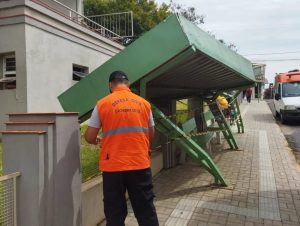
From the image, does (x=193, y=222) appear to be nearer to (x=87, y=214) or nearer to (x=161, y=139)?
(x=87, y=214)

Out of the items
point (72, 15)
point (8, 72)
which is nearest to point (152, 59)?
point (8, 72)

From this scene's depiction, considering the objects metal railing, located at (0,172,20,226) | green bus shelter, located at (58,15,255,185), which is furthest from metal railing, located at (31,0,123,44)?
metal railing, located at (0,172,20,226)

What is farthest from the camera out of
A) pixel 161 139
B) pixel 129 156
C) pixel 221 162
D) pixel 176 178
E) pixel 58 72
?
pixel 58 72

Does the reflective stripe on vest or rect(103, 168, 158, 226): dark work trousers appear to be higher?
the reflective stripe on vest

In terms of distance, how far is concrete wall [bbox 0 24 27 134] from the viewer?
412 inches

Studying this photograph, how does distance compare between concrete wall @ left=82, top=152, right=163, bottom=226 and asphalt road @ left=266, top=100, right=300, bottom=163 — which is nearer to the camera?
concrete wall @ left=82, top=152, right=163, bottom=226

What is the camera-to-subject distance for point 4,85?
11.2 meters

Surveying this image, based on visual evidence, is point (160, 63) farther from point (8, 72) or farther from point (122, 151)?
point (8, 72)

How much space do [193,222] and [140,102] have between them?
195cm

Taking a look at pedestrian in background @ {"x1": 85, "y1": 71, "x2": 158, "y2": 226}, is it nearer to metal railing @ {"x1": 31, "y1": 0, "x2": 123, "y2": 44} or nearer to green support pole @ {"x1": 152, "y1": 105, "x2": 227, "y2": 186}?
green support pole @ {"x1": 152, "y1": 105, "x2": 227, "y2": 186}

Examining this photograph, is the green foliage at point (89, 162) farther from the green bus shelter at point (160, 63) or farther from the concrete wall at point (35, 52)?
the concrete wall at point (35, 52)

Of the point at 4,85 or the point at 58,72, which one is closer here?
the point at 4,85

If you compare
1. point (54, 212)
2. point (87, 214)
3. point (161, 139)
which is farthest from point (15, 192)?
point (161, 139)

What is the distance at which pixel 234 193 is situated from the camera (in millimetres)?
5773
